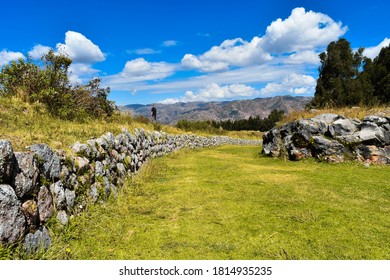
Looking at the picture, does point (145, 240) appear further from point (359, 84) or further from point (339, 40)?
point (339, 40)

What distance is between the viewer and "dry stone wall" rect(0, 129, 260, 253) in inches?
141

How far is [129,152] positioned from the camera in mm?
10336

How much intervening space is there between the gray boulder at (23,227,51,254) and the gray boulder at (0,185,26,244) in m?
0.19

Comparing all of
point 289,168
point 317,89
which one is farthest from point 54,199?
point 317,89

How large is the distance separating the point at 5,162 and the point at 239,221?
4434 mm

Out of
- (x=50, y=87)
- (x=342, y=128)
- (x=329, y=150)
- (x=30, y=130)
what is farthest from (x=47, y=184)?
(x=342, y=128)

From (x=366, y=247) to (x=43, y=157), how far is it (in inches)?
225

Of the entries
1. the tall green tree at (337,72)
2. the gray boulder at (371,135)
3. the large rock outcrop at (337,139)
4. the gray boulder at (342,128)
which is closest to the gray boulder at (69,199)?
the large rock outcrop at (337,139)

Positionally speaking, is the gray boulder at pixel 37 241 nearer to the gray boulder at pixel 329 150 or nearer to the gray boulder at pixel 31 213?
the gray boulder at pixel 31 213

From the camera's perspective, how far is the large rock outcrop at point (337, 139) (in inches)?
496

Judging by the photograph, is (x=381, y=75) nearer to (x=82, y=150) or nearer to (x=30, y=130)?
(x=82, y=150)

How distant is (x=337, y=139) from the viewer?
13.5 m

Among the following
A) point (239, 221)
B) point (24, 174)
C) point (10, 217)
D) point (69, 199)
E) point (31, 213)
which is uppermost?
point (24, 174)

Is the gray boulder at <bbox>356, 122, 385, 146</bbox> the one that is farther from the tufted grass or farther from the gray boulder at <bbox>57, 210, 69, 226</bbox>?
the gray boulder at <bbox>57, 210, 69, 226</bbox>
